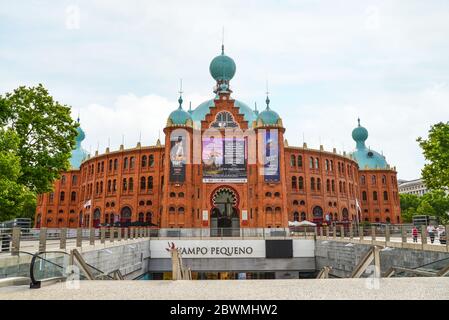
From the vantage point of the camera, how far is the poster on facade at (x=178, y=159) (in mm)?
45906

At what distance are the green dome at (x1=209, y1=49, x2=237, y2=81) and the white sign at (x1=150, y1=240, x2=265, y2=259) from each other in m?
31.1

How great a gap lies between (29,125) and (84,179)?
4046cm

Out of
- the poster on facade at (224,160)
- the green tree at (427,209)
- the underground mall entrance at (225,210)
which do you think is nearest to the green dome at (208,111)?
the poster on facade at (224,160)

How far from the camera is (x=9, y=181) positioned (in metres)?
20.5

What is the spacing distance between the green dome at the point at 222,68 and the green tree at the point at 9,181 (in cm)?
3929

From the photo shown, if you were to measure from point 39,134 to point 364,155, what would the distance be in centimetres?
6219

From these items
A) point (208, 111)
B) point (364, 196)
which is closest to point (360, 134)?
point (364, 196)

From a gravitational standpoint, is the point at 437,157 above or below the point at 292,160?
below

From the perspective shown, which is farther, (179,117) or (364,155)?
(364,155)

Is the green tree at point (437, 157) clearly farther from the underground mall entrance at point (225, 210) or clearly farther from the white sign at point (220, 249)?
the underground mall entrance at point (225, 210)

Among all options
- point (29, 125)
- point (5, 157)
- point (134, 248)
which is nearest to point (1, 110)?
point (29, 125)

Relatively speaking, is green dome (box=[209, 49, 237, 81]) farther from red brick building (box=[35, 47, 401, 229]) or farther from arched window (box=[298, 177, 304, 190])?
arched window (box=[298, 177, 304, 190])

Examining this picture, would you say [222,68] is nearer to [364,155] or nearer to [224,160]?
[224,160]

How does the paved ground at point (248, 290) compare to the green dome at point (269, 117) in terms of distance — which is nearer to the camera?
the paved ground at point (248, 290)
